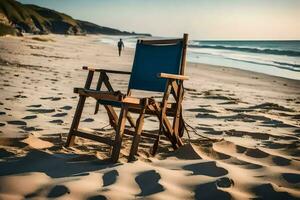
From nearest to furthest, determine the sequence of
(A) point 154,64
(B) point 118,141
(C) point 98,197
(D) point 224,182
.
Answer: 1. (C) point 98,197
2. (D) point 224,182
3. (B) point 118,141
4. (A) point 154,64

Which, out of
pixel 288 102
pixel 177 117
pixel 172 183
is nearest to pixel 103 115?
pixel 177 117

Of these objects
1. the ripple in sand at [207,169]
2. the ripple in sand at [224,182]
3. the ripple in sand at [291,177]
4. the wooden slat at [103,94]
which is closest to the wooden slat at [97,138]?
the wooden slat at [103,94]

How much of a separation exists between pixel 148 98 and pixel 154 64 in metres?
0.87

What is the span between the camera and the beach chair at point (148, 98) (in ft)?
11.0

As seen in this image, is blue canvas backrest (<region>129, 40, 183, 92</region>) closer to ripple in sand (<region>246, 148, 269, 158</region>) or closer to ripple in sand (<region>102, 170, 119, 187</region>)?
ripple in sand (<region>246, 148, 269, 158</region>)

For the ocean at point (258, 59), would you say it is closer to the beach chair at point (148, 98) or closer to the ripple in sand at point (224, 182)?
the beach chair at point (148, 98)

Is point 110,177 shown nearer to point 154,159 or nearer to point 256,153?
point 154,159

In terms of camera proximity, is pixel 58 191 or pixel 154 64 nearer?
pixel 58 191

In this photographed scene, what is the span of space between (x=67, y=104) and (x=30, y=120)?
1.31 meters

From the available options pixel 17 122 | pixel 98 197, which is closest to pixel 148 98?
pixel 98 197

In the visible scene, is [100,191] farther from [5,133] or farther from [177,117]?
[5,133]

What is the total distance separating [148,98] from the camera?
3.41 meters

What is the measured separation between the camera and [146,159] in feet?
11.2

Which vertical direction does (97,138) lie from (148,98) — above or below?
below
